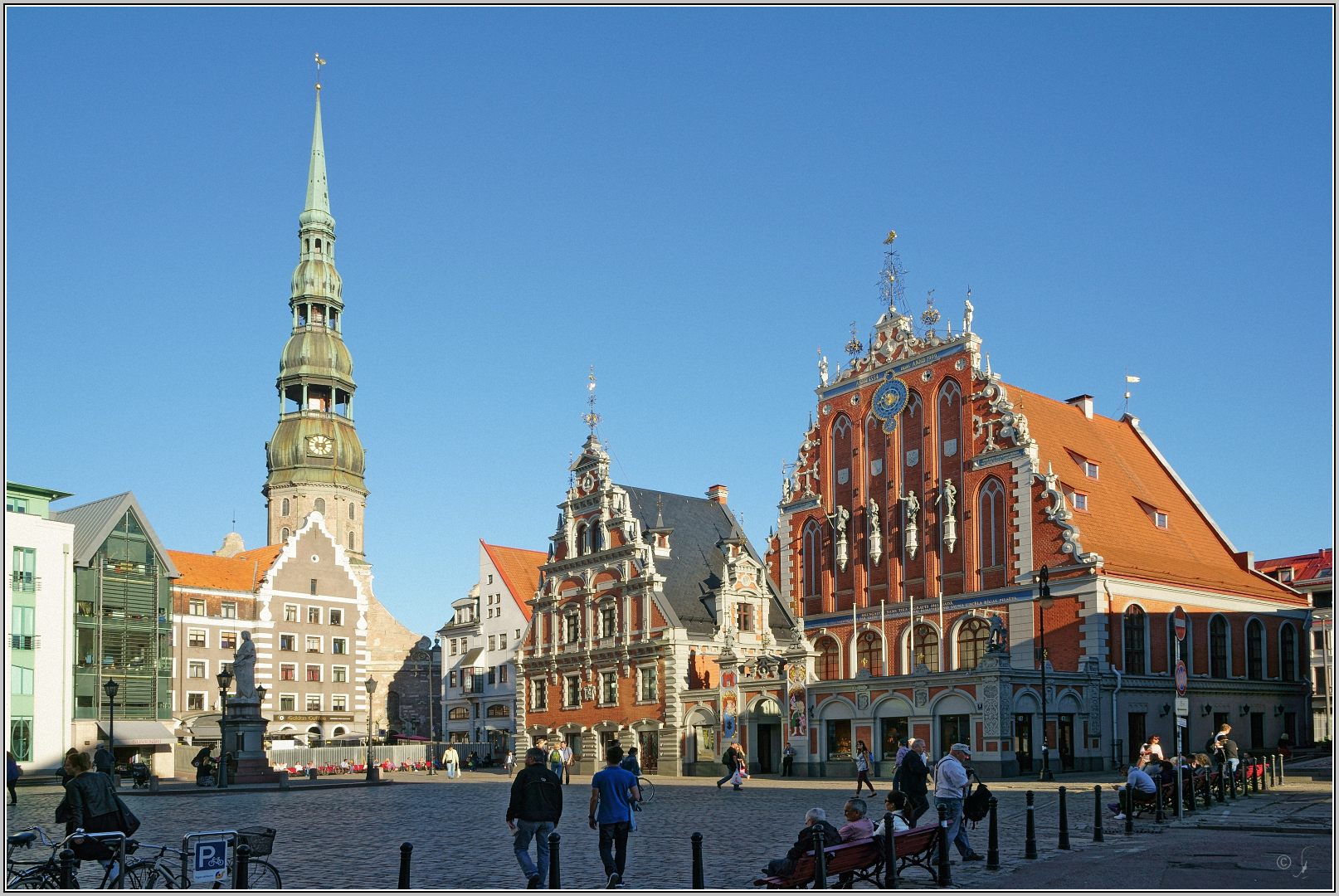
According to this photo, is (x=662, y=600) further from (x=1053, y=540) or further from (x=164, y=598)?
(x=164, y=598)

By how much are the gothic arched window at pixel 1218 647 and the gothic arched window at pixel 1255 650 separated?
1.85 meters

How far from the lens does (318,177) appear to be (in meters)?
119

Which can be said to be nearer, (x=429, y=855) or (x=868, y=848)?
(x=868, y=848)

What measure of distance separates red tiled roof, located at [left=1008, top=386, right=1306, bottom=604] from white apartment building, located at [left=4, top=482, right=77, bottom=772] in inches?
1661

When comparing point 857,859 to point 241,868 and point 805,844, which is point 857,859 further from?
point 241,868

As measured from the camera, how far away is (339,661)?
8231 cm

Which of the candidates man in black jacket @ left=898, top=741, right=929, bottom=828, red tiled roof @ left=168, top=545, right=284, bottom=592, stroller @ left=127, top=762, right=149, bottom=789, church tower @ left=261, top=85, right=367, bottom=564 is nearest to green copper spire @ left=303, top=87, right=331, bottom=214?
church tower @ left=261, top=85, right=367, bottom=564

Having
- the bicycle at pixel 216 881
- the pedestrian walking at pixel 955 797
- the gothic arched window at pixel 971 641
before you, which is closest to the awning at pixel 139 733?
the gothic arched window at pixel 971 641

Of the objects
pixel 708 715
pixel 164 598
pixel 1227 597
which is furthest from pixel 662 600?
pixel 164 598

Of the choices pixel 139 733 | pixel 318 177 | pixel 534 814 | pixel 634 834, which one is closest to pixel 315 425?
pixel 318 177

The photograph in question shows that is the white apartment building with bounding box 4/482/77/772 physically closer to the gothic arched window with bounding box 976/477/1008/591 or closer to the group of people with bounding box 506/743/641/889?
the gothic arched window with bounding box 976/477/1008/591

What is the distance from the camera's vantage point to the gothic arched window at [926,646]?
A: 2003 inches

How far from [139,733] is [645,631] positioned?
84.8 feet

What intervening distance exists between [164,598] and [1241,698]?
5084 centimetres
